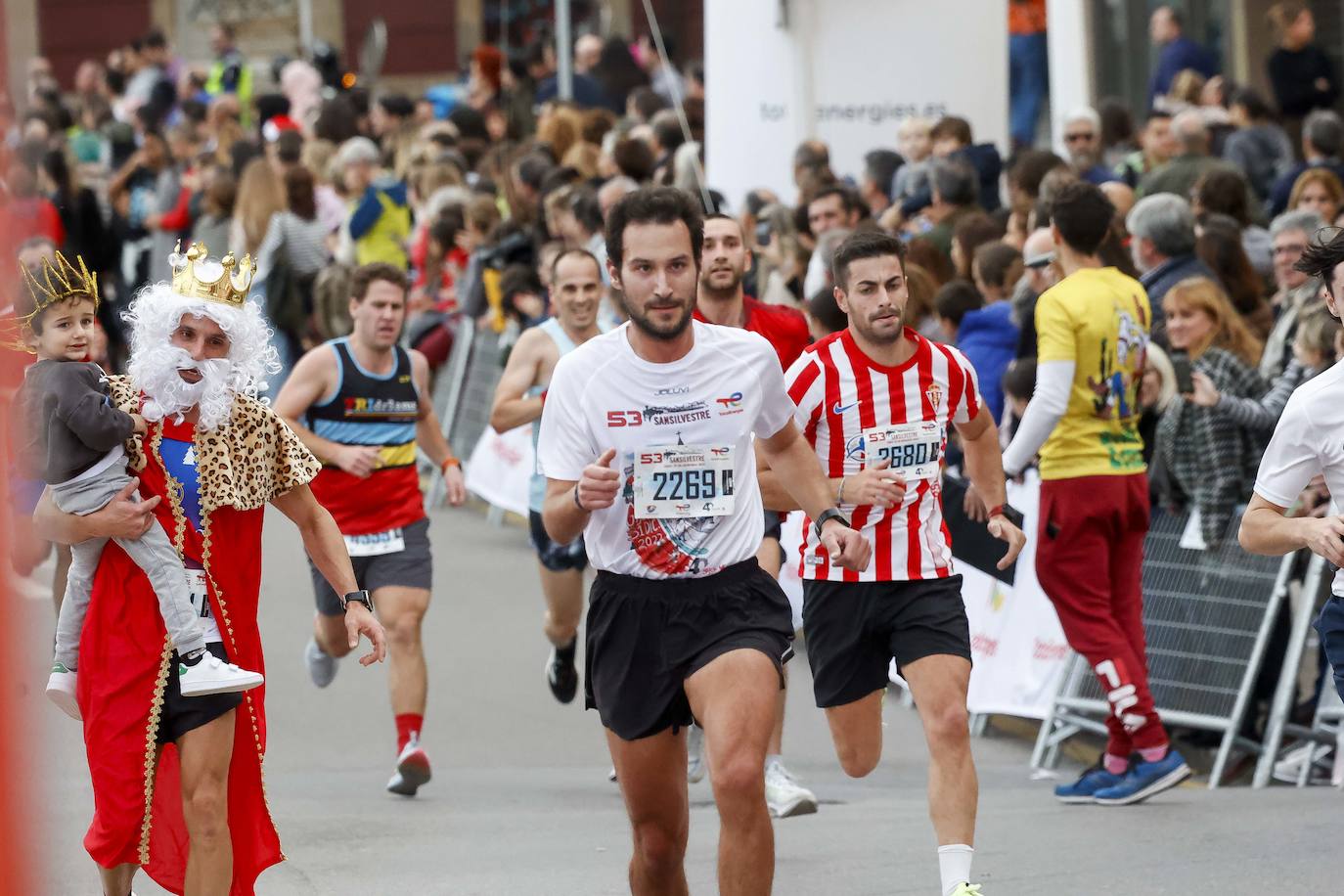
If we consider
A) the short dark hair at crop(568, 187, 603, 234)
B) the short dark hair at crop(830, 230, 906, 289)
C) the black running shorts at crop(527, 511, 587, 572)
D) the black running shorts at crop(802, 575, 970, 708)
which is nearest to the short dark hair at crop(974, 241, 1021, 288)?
the black running shorts at crop(527, 511, 587, 572)

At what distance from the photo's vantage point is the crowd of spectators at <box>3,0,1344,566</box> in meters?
8.09

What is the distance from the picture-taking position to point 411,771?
7.55 meters

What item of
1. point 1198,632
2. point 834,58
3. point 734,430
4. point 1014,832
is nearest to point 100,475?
point 734,430

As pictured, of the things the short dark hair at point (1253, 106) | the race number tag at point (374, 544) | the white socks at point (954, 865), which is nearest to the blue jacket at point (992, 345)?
the race number tag at point (374, 544)

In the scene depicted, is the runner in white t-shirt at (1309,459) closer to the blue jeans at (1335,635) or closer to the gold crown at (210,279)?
the blue jeans at (1335,635)

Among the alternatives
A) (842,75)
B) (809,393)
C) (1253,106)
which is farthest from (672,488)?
(842,75)

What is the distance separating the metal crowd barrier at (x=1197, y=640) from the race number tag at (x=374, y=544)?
285cm

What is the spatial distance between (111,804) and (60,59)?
33524 mm

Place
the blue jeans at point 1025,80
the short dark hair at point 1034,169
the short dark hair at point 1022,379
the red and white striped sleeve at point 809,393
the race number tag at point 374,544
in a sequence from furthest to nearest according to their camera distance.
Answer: the blue jeans at point 1025,80, the short dark hair at point 1034,169, the short dark hair at point 1022,379, the race number tag at point 374,544, the red and white striped sleeve at point 809,393

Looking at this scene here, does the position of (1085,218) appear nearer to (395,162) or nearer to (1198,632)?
(1198,632)

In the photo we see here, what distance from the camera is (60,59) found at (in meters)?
35.9

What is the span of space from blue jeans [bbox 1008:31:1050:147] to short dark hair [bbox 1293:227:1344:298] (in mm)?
12318

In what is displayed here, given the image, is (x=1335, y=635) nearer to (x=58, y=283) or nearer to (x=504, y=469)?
(x=58, y=283)

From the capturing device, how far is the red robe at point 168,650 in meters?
4.65
